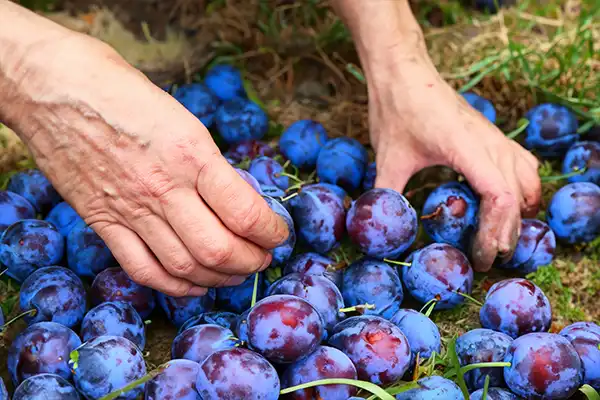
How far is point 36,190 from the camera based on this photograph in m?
1.91

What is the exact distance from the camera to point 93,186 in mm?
1473

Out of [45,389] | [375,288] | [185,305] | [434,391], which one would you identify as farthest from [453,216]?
[45,389]

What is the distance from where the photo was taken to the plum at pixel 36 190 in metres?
1.91

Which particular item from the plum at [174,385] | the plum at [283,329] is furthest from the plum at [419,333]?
the plum at [174,385]

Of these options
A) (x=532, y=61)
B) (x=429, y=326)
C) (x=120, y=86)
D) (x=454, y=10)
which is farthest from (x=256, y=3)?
(x=429, y=326)

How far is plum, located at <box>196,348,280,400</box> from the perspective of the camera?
125 cm

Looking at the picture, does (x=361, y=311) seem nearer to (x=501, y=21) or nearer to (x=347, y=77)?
(x=347, y=77)

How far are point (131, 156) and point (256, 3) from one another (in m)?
1.49

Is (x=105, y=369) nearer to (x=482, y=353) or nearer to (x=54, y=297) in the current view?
(x=54, y=297)

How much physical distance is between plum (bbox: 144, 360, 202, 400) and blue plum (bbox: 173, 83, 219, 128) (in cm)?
107

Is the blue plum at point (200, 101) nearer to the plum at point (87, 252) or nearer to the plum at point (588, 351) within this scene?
the plum at point (87, 252)

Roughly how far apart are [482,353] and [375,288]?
27 centimetres

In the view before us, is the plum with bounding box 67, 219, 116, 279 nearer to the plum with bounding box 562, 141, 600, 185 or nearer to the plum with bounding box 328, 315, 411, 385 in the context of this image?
the plum with bounding box 328, 315, 411, 385

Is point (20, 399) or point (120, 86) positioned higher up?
point (120, 86)
